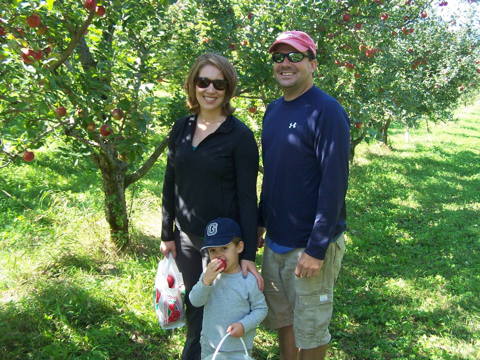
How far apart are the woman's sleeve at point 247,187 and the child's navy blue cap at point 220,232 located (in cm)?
8

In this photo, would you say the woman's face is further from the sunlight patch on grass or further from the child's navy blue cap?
the sunlight patch on grass

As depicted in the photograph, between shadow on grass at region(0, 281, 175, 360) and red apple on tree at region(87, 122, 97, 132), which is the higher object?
red apple on tree at region(87, 122, 97, 132)

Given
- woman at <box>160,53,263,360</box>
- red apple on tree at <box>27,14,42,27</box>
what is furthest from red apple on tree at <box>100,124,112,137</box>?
woman at <box>160,53,263,360</box>

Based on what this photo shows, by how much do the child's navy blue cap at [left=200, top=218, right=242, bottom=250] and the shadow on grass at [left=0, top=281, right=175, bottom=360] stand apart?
147 centimetres

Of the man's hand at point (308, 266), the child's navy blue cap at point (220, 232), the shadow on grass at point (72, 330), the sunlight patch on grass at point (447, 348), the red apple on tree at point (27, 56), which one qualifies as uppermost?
the red apple on tree at point (27, 56)

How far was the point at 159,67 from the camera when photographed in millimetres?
3826

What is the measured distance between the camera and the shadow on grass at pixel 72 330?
9.98ft

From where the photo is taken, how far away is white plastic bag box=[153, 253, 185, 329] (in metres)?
2.42

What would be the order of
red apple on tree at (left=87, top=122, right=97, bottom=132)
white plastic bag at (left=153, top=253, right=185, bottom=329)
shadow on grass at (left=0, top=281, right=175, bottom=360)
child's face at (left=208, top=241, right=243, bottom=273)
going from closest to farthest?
child's face at (left=208, top=241, right=243, bottom=273) < white plastic bag at (left=153, top=253, right=185, bottom=329) < shadow on grass at (left=0, top=281, right=175, bottom=360) < red apple on tree at (left=87, top=122, right=97, bottom=132)

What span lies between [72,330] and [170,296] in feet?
4.23

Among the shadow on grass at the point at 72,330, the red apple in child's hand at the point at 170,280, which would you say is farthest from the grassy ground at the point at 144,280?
the red apple in child's hand at the point at 170,280

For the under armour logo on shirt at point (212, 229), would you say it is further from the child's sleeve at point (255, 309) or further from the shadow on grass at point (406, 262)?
the shadow on grass at point (406, 262)

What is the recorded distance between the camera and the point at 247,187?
7.26ft

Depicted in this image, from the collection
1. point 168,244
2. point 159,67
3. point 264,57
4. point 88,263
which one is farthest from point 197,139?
point 88,263
